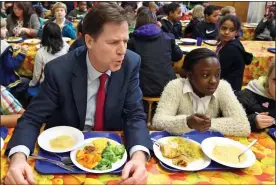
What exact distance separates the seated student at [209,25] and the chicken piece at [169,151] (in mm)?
3235

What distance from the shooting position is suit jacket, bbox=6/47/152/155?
116cm

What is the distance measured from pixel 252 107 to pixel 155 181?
880mm

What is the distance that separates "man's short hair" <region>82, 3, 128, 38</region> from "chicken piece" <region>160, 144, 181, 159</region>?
533mm

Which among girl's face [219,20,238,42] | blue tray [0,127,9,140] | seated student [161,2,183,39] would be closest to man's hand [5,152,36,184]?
blue tray [0,127,9,140]

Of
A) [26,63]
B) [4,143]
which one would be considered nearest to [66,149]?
[4,143]

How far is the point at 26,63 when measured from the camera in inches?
113

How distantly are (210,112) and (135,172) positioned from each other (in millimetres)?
753

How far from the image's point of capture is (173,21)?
4.19 metres

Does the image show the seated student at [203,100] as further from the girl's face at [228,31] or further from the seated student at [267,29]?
the seated student at [267,29]

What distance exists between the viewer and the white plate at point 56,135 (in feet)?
3.50

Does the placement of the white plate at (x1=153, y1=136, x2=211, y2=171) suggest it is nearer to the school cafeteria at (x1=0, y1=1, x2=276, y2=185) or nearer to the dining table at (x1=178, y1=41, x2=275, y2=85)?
the school cafeteria at (x1=0, y1=1, x2=276, y2=185)

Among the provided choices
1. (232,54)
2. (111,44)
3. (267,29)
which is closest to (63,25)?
(232,54)

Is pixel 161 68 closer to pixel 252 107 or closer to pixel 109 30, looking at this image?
pixel 252 107

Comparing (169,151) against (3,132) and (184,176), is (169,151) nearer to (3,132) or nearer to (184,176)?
(184,176)
